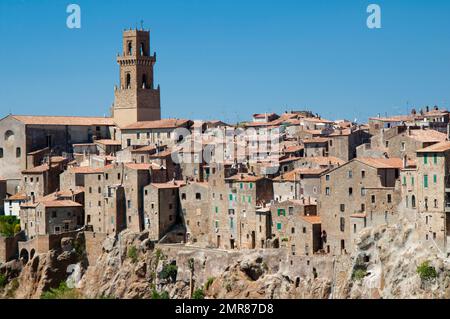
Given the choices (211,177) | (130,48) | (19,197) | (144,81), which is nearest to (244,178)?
(211,177)

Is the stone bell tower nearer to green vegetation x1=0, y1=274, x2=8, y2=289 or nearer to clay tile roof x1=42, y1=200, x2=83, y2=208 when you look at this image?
clay tile roof x1=42, y1=200, x2=83, y2=208

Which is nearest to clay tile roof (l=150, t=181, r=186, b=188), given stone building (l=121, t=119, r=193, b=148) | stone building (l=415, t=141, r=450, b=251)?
stone building (l=121, t=119, r=193, b=148)

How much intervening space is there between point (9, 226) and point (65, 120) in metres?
16.3

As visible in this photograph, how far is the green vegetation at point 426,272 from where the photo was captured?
176 feet

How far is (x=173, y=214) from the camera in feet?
229

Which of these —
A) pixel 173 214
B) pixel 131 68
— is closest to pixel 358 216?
pixel 173 214

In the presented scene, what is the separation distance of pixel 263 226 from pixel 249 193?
2.63 metres

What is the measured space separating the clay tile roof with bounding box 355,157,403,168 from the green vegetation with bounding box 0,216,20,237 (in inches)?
1147

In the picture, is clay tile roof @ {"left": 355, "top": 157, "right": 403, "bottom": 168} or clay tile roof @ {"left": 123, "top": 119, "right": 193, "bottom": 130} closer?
clay tile roof @ {"left": 355, "top": 157, "right": 403, "bottom": 168}

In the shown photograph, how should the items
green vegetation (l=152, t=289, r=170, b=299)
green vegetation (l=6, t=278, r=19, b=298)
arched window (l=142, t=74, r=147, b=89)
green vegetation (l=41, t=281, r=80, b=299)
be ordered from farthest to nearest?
arched window (l=142, t=74, r=147, b=89) < green vegetation (l=6, t=278, r=19, b=298) < green vegetation (l=41, t=281, r=80, b=299) < green vegetation (l=152, t=289, r=170, b=299)

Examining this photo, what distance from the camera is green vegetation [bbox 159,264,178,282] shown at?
67.5m

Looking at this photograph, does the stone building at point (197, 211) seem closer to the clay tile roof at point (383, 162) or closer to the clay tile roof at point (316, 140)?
the clay tile roof at point (316, 140)

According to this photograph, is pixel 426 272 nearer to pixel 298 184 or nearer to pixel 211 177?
pixel 298 184

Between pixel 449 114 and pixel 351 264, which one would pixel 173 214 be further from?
pixel 449 114
